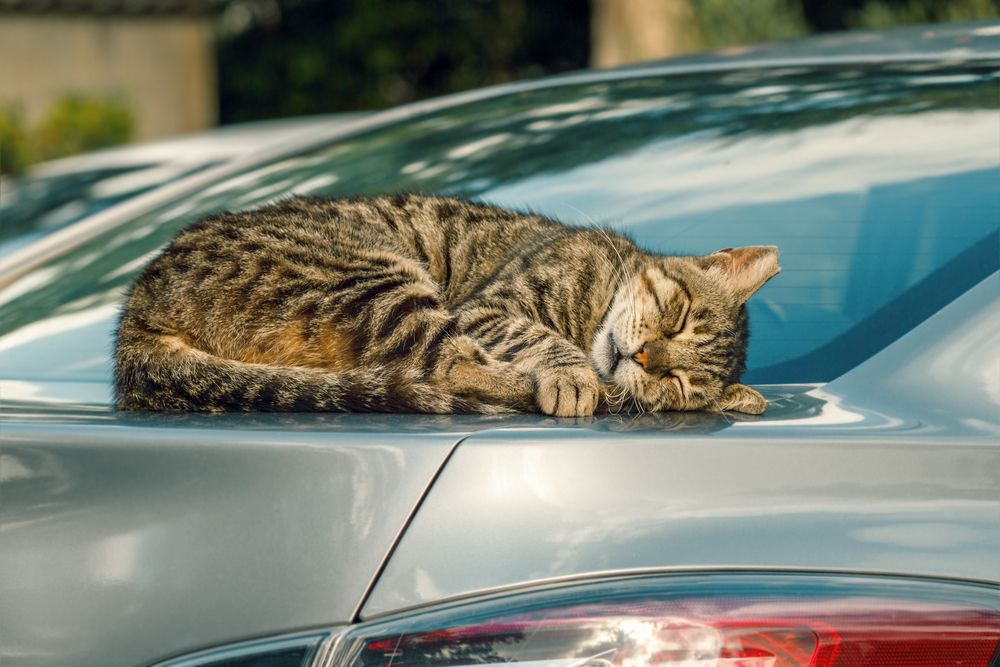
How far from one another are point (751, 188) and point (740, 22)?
6869mm

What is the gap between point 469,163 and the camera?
7.99ft

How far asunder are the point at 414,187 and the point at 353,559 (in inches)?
53.9

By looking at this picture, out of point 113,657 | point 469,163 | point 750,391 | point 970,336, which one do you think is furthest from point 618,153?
point 113,657

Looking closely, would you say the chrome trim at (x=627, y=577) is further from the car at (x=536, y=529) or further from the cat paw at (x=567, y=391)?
the cat paw at (x=567, y=391)

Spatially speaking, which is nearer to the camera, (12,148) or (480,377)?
(480,377)

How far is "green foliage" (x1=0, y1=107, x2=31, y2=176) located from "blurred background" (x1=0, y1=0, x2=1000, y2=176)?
164 cm

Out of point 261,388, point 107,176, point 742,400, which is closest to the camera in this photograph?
point 742,400

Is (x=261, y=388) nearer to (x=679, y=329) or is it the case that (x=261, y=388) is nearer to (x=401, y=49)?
(x=679, y=329)

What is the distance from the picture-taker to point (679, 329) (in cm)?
226

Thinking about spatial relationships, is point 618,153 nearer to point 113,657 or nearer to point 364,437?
point 364,437

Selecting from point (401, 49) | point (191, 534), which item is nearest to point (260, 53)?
point (401, 49)

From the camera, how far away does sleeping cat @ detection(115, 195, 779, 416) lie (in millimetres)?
1696

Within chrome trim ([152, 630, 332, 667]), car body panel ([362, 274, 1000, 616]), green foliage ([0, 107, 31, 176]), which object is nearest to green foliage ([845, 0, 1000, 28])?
green foliage ([0, 107, 31, 176])

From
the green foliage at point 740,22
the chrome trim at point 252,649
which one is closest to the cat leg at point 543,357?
the chrome trim at point 252,649
